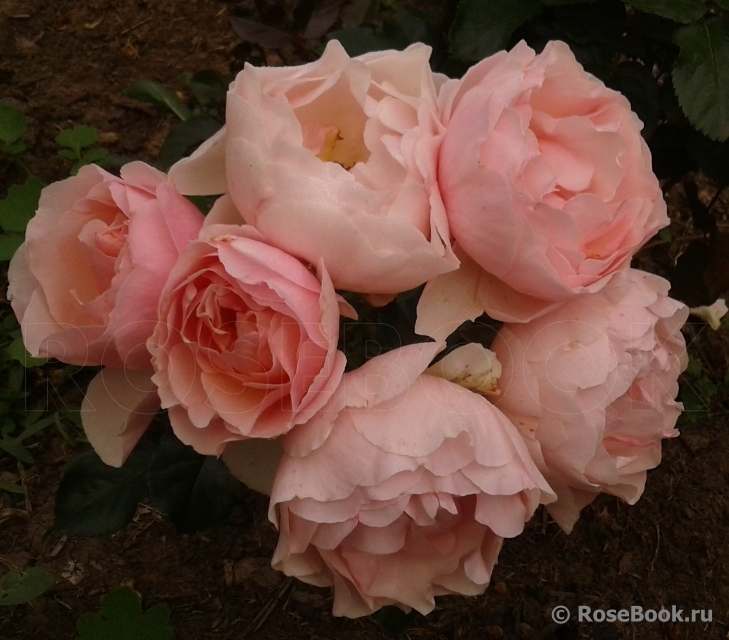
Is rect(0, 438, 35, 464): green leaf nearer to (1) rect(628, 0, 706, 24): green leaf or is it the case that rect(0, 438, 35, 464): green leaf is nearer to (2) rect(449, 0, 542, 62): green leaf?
(2) rect(449, 0, 542, 62): green leaf

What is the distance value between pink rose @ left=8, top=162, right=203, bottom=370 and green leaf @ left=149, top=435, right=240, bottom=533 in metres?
0.29

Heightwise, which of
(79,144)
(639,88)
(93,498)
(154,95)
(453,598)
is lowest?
(453,598)

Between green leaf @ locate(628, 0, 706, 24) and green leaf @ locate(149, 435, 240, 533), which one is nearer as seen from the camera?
green leaf @ locate(628, 0, 706, 24)

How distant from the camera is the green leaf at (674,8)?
0.63 metres

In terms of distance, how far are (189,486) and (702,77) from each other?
0.68 meters

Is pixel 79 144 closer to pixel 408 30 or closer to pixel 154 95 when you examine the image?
pixel 154 95

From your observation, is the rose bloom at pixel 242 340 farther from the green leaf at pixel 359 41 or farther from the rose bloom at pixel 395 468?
the green leaf at pixel 359 41

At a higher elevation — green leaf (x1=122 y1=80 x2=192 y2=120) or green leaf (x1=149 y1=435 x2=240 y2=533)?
green leaf (x1=122 y1=80 x2=192 y2=120)

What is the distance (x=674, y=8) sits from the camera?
0.64 meters

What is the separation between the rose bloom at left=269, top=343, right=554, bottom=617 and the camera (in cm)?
45

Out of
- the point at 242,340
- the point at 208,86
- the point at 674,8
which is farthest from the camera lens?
the point at 208,86

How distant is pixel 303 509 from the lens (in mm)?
451

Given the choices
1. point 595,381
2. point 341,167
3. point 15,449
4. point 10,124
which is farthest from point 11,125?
point 595,381

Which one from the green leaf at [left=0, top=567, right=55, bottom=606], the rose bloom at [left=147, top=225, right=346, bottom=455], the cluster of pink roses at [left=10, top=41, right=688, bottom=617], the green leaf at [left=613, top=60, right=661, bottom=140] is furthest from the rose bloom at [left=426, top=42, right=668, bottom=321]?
the green leaf at [left=0, top=567, right=55, bottom=606]
